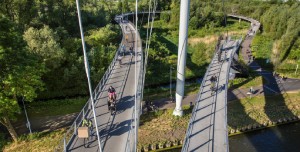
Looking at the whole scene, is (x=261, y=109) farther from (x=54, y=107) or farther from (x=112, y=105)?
(x=54, y=107)

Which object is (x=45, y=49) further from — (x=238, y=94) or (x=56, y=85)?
(x=238, y=94)

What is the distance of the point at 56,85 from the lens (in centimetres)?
4475

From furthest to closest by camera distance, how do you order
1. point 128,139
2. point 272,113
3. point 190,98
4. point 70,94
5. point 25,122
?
point 70,94 → point 190,98 → point 272,113 → point 25,122 → point 128,139

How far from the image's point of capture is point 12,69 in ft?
90.7

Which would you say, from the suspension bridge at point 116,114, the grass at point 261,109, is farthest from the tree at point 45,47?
the grass at point 261,109

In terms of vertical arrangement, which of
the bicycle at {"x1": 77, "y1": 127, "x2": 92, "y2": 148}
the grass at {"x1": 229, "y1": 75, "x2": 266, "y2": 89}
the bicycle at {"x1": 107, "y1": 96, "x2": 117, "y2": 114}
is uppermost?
the bicycle at {"x1": 107, "y1": 96, "x2": 117, "y2": 114}

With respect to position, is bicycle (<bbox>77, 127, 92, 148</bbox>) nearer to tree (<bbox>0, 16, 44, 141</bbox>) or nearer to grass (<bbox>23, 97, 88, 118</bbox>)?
tree (<bbox>0, 16, 44, 141</bbox>)

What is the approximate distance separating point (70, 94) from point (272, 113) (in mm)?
31167

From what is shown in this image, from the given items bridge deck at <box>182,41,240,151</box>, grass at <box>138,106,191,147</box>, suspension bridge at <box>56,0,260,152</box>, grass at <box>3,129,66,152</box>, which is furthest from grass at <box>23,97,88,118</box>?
bridge deck at <box>182,41,240,151</box>

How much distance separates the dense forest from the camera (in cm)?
2855

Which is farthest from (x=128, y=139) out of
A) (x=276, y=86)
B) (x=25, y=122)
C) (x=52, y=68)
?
(x=276, y=86)

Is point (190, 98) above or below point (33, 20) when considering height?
below

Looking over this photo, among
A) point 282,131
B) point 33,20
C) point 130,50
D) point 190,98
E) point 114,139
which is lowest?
point 282,131

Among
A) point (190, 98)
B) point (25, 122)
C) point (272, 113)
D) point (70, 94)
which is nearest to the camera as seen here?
point (25, 122)
